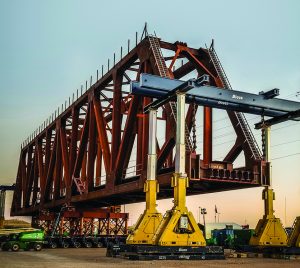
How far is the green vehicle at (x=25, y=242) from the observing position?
111 ft

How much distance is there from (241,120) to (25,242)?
18.1m

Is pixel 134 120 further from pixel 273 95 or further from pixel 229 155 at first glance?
pixel 273 95

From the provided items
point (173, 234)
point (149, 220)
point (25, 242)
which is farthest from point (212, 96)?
point (25, 242)

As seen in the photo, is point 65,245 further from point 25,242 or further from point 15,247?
point 15,247

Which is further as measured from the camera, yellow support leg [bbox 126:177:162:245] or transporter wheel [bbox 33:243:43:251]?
transporter wheel [bbox 33:243:43:251]

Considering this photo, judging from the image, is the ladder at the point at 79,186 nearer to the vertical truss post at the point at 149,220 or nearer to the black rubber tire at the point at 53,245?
the black rubber tire at the point at 53,245

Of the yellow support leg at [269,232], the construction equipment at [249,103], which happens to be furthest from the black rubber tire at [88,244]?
the yellow support leg at [269,232]

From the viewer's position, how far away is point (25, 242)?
112 ft

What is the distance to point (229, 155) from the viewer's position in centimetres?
A: 3156

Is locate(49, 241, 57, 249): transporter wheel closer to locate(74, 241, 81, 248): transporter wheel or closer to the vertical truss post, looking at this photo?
locate(74, 241, 81, 248): transporter wheel

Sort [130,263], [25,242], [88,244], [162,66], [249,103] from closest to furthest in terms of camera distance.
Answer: [130,263] < [249,103] < [162,66] < [25,242] < [88,244]

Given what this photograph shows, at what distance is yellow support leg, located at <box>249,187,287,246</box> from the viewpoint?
25156 millimetres

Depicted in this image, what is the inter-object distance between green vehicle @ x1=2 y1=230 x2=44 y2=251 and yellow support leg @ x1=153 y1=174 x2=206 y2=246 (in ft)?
53.3

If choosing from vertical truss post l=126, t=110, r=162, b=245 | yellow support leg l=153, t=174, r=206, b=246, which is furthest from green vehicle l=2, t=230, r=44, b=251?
yellow support leg l=153, t=174, r=206, b=246
